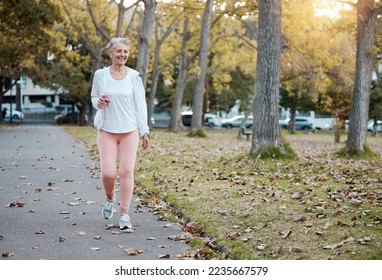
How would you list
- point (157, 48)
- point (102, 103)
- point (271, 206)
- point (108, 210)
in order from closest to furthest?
point (102, 103)
point (108, 210)
point (271, 206)
point (157, 48)

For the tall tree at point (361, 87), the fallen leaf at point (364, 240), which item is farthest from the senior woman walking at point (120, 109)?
the tall tree at point (361, 87)

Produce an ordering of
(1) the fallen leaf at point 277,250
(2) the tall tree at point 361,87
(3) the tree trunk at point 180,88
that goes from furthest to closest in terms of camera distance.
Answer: (3) the tree trunk at point 180,88
(2) the tall tree at point 361,87
(1) the fallen leaf at point 277,250

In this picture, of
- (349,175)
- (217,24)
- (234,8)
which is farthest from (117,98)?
(217,24)

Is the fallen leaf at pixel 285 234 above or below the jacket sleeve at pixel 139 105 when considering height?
below

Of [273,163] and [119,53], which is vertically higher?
[119,53]

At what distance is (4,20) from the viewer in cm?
2894

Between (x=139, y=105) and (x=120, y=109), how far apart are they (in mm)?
237

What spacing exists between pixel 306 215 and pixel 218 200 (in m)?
1.91

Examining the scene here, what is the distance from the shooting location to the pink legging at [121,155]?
8672 millimetres

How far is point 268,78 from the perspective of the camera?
1777 centimetres

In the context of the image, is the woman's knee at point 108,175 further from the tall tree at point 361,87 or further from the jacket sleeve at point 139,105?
the tall tree at point 361,87

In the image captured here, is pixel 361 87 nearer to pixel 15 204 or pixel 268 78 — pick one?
pixel 268 78

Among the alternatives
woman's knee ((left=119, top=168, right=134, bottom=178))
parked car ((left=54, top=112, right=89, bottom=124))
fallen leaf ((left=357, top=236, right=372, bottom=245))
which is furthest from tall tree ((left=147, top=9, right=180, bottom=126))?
fallen leaf ((left=357, top=236, right=372, bottom=245))

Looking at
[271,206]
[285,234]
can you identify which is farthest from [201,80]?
[285,234]
